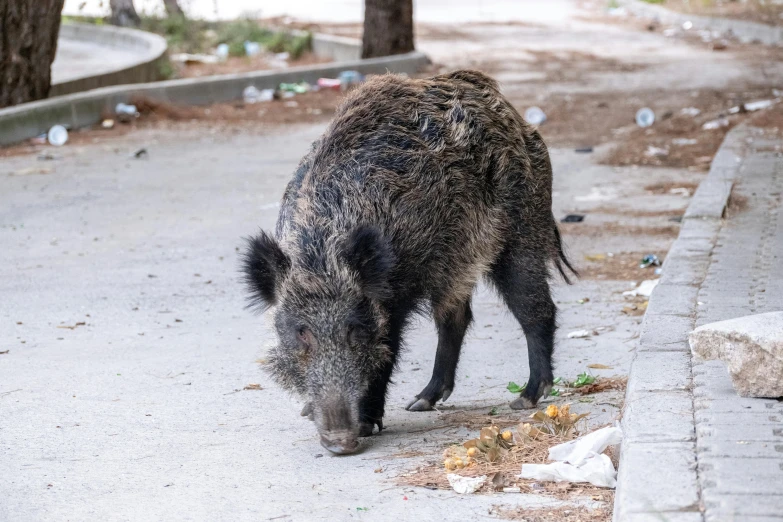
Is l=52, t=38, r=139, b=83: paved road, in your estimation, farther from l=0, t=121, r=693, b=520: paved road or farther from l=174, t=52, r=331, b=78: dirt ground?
l=0, t=121, r=693, b=520: paved road

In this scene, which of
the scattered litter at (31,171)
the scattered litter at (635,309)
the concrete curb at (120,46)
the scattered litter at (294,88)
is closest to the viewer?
the scattered litter at (635,309)

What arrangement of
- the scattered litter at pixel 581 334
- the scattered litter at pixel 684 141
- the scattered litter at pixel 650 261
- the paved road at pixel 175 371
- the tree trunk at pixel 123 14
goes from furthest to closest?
the tree trunk at pixel 123 14, the scattered litter at pixel 684 141, the scattered litter at pixel 650 261, the scattered litter at pixel 581 334, the paved road at pixel 175 371

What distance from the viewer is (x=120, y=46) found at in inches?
869

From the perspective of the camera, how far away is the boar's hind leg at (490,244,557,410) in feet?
17.2

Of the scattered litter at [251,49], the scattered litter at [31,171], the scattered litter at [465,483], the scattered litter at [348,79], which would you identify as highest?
the scattered litter at [465,483]

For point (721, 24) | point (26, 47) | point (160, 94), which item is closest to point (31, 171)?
point (26, 47)

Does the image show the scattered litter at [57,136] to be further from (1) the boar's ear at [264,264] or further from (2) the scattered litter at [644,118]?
(1) the boar's ear at [264,264]

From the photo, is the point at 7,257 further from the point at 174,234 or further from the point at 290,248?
the point at 290,248

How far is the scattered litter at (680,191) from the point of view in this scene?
382 inches

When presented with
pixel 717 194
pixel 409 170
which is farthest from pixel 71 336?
pixel 717 194

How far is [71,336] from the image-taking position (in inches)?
250

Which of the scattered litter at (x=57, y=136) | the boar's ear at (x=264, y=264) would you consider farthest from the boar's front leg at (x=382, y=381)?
the scattered litter at (x=57, y=136)

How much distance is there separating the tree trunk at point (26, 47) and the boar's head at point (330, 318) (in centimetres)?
959

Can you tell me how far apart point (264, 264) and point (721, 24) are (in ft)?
70.9
